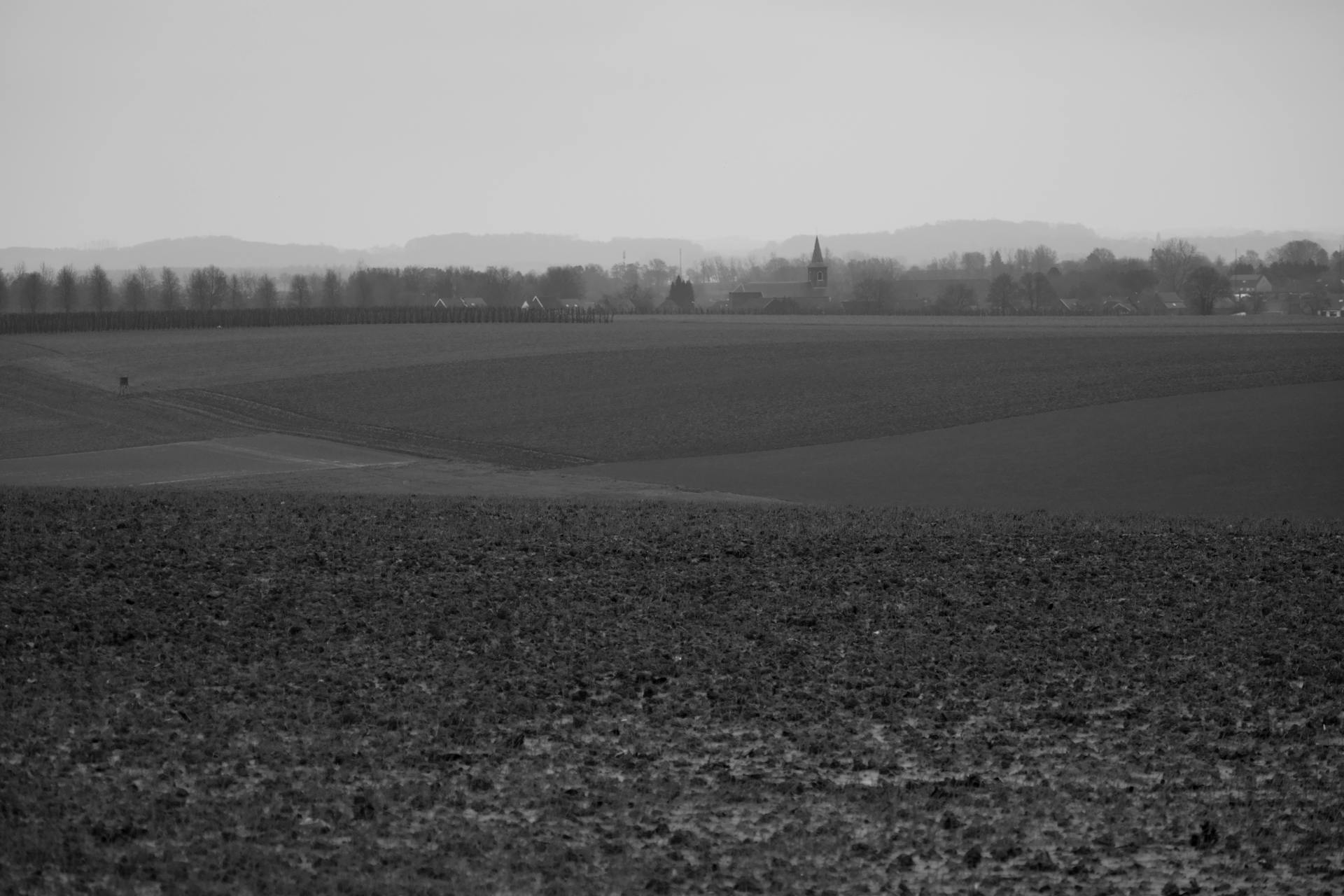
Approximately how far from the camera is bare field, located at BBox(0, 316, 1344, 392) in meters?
72.2

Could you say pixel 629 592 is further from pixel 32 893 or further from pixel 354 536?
pixel 32 893

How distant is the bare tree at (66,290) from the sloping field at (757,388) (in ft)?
386

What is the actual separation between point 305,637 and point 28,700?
10.1 feet

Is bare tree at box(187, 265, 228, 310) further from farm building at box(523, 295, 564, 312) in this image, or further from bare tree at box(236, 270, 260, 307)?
farm building at box(523, 295, 564, 312)

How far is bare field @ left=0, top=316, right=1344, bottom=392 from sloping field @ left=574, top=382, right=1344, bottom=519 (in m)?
32.9

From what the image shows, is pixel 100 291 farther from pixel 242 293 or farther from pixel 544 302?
pixel 544 302

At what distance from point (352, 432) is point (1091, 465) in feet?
96.1

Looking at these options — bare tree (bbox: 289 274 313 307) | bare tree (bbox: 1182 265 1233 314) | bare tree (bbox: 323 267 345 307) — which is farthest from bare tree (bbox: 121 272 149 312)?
bare tree (bbox: 1182 265 1233 314)

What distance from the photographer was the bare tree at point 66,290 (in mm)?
166500

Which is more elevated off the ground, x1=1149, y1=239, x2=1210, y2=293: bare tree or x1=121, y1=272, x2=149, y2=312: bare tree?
x1=1149, y1=239, x2=1210, y2=293: bare tree

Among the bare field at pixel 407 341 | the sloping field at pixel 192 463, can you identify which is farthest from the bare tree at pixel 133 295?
the sloping field at pixel 192 463

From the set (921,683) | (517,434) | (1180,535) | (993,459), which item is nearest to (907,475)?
(993,459)

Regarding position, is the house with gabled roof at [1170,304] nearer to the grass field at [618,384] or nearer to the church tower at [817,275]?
the church tower at [817,275]

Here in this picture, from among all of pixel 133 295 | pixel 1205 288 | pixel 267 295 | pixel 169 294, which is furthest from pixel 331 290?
pixel 1205 288
